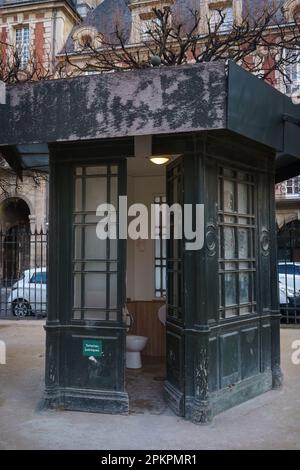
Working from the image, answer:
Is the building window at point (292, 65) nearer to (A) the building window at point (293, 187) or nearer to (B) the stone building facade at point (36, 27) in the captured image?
(A) the building window at point (293, 187)

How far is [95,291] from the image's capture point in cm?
540

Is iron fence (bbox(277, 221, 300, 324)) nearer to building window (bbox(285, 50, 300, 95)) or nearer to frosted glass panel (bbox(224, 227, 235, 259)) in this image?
building window (bbox(285, 50, 300, 95))

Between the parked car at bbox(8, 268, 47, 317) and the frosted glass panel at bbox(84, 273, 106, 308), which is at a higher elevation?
the frosted glass panel at bbox(84, 273, 106, 308)

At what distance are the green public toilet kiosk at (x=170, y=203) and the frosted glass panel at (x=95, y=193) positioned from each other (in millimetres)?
12

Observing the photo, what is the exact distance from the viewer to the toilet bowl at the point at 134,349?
7000 mm

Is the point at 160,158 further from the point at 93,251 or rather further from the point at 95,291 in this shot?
the point at 95,291

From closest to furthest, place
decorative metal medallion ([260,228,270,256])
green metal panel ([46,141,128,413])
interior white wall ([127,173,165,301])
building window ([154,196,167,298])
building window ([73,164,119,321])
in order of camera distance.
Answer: green metal panel ([46,141,128,413]) → building window ([73,164,119,321]) → decorative metal medallion ([260,228,270,256]) → building window ([154,196,167,298]) → interior white wall ([127,173,165,301])

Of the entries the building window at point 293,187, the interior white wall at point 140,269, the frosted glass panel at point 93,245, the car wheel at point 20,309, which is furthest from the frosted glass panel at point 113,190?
the building window at point 293,187

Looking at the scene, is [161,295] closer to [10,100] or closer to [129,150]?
[129,150]

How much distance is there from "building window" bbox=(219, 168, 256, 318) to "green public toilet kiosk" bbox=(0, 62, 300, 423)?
0.02 metres

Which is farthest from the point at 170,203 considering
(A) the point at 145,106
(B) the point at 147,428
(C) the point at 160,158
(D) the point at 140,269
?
(B) the point at 147,428

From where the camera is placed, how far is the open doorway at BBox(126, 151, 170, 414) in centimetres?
719

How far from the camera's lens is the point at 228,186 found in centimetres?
562

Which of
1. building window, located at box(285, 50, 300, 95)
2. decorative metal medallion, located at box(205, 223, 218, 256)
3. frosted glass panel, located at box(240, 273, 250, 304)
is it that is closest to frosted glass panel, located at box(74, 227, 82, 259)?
decorative metal medallion, located at box(205, 223, 218, 256)
